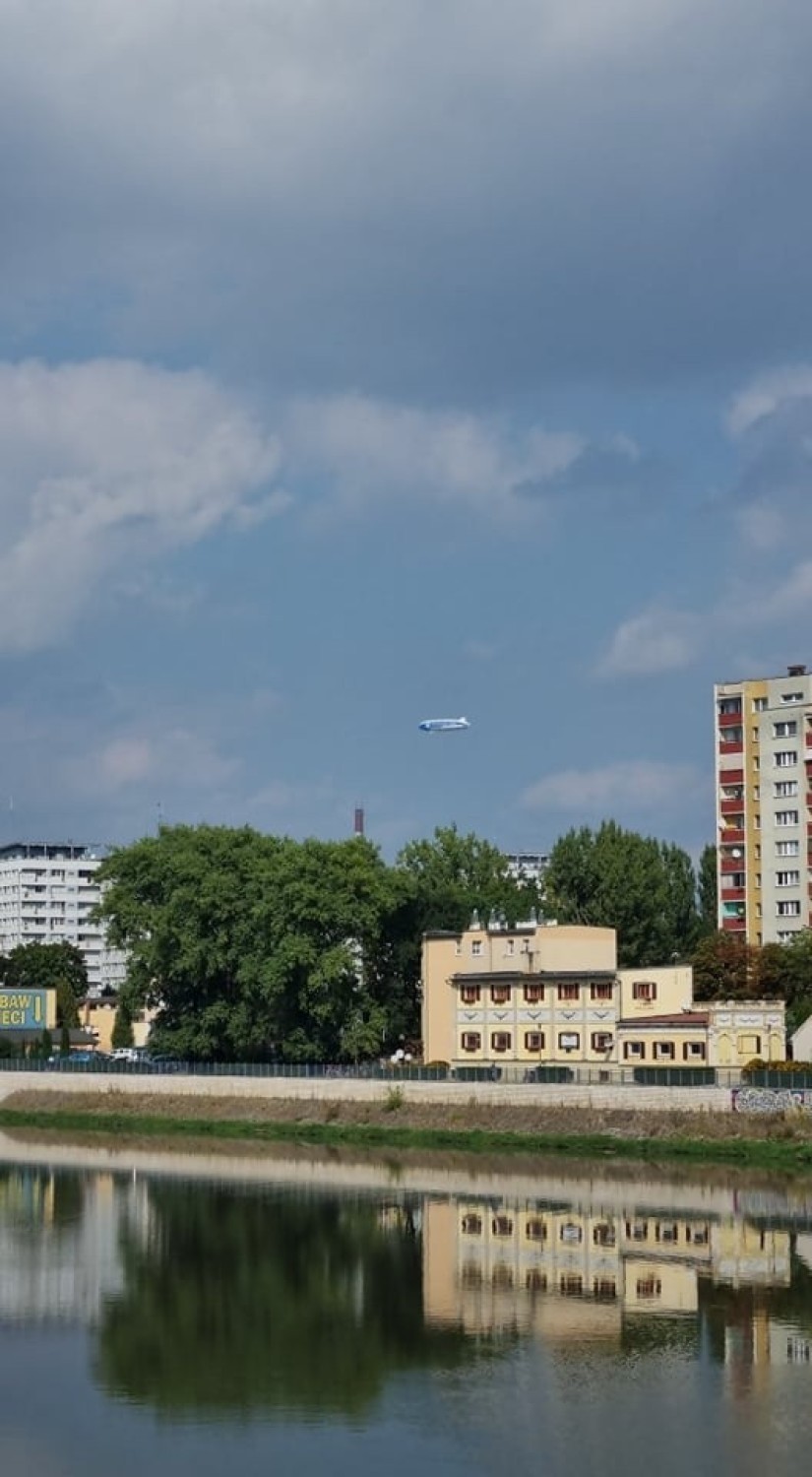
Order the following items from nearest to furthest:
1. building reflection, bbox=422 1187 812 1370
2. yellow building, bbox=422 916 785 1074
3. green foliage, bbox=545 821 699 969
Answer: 1. building reflection, bbox=422 1187 812 1370
2. yellow building, bbox=422 916 785 1074
3. green foliage, bbox=545 821 699 969

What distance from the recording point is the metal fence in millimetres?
78312

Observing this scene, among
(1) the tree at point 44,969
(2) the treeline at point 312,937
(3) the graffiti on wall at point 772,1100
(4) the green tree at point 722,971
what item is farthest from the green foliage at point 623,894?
(1) the tree at point 44,969

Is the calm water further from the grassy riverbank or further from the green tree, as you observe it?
the green tree

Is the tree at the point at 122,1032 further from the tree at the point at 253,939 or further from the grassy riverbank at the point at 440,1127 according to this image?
the grassy riverbank at the point at 440,1127

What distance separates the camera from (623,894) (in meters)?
119

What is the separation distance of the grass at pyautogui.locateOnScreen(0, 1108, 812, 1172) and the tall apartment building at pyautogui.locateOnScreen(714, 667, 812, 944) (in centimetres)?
4008

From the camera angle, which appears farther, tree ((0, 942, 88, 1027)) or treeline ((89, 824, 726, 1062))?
tree ((0, 942, 88, 1027))

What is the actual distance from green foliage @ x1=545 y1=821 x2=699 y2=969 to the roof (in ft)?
93.3

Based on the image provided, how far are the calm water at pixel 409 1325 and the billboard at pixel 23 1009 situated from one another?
5005cm

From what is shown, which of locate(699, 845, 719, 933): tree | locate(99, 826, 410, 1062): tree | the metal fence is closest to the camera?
the metal fence

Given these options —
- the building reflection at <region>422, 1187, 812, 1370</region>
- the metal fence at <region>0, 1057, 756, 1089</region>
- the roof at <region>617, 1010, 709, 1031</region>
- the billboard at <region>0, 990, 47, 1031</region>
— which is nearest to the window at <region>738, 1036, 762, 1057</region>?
the roof at <region>617, 1010, 709, 1031</region>

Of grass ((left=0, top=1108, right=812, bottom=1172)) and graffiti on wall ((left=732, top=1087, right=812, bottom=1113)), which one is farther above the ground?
graffiti on wall ((left=732, top=1087, right=812, bottom=1113))

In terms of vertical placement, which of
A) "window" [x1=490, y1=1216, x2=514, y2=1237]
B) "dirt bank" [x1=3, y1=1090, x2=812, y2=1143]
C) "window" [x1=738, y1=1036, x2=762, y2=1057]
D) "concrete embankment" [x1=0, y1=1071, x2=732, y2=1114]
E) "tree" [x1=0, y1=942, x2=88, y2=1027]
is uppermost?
"tree" [x1=0, y1=942, x2=88, y2=1027]

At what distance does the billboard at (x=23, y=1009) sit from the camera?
123688 millimetres
